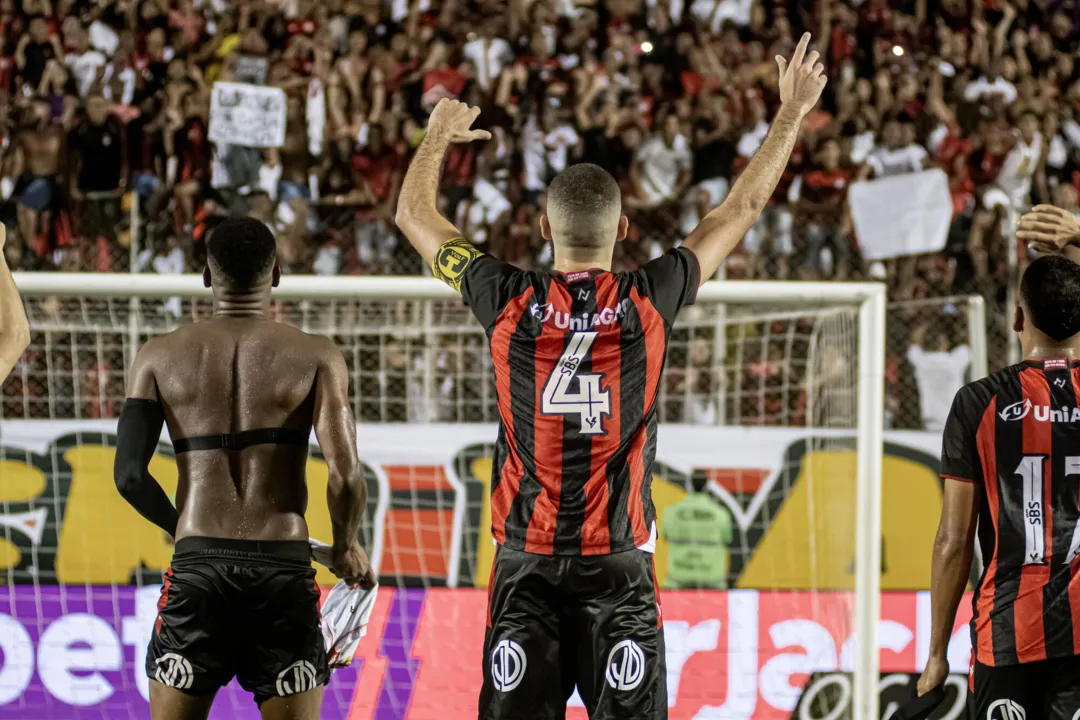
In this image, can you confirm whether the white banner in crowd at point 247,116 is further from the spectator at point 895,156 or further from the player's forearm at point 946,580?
the player's forearm at point 946,580

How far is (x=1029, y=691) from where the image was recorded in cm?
343

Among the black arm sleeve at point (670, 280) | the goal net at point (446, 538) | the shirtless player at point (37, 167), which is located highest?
the shirtless player at point (37, 167)

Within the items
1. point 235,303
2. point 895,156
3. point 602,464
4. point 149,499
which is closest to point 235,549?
point 149,499

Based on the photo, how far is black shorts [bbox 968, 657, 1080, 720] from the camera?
3.38 m

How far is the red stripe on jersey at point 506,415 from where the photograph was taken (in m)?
3.45

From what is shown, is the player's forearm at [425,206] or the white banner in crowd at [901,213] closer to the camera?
the player's forearm at [425,206]

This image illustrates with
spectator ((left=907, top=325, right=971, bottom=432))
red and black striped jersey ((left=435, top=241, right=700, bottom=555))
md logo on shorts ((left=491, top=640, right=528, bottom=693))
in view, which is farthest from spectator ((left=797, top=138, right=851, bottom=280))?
md logo on shorts ((left=491, top=640, right=528, bottom=693))

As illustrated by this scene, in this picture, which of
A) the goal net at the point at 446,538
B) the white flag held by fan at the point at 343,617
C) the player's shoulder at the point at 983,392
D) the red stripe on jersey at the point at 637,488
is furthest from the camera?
the goal net at the point at 446,538

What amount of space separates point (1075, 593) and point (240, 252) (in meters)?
2.73

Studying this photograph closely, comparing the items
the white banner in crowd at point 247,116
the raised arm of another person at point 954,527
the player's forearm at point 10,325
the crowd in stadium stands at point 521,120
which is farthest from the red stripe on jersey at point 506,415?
the white banner in crowd at point 247,116

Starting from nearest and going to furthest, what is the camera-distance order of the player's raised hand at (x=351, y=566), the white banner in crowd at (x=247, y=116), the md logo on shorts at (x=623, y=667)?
the md logo on shorts at (x=623, y=667) < the player's raised hand at (x=351, y=566) < the white banner in crowd at (x=247, y=116)

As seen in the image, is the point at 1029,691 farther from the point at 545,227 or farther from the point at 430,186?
the point at 430,186

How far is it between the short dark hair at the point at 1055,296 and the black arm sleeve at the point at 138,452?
2.71 metres

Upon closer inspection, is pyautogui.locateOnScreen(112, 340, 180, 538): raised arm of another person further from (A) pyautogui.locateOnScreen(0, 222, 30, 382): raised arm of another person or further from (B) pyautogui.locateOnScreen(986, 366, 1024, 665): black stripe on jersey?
(B) pyautogui.locateOnScreen(986, 366, 1024, 665): black stripe on jersey
